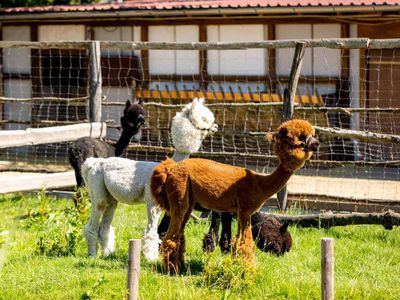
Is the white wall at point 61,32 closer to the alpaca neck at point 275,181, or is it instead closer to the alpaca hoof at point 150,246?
the alpaca hoof at point 150,246

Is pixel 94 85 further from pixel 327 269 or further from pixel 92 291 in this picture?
pixel 327 269

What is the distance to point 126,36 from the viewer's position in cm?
1930

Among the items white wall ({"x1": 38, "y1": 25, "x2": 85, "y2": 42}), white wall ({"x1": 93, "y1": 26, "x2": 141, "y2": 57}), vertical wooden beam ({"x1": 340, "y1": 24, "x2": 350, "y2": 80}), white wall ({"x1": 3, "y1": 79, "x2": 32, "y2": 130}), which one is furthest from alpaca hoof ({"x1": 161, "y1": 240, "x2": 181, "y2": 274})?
white wall ({"x1": 3, "y1": 79, "x2": 32, "y2": 130})

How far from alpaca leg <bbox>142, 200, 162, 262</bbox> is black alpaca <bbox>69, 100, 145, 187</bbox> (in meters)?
2.05

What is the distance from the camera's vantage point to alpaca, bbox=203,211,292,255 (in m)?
8.53

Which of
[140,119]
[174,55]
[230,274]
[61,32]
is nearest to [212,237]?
[230,274]

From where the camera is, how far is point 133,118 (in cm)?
1038

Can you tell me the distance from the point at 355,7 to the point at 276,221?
7.46 meters

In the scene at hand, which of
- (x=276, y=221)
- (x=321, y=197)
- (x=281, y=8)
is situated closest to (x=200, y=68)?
(x=281, y=8)

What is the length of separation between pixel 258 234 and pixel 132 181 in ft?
4.31

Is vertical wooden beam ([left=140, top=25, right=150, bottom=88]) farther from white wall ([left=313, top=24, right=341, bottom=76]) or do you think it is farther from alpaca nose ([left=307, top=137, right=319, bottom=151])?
alpaca nose ([left=307, top=137, right=319, bottom=151])

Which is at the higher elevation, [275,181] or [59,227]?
[275,181]

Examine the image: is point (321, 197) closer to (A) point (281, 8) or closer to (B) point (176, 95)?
(A) point (281, 8)

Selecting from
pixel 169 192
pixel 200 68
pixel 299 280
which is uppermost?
pixel 200 68
